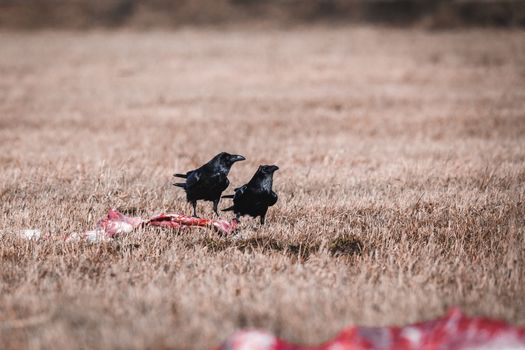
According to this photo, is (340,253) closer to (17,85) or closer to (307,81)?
(307,81)

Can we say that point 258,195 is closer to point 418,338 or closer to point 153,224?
point 153,224

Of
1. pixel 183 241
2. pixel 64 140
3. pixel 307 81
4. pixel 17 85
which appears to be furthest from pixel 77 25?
pixel 183 241

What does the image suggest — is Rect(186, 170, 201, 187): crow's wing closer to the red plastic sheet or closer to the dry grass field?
the dry grass field

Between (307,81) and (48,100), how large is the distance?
9.88 metres

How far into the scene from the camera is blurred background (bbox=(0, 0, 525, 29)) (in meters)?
50.0

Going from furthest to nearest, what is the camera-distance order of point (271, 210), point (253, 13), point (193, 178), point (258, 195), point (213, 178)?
1. point (253, 13)
2. point (271, 210)
3. point (193, 178)
4. point (213, 178)
5. point (258, 195)

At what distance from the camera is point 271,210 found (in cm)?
708

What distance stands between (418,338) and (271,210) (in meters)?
3.80

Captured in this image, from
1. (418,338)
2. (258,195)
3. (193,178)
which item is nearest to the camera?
(418,338)

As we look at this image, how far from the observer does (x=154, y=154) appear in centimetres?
1117

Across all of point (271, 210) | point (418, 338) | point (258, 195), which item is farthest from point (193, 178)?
point (418, 338)

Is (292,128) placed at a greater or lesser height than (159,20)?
lesser

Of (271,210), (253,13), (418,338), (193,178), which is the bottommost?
(271,210)

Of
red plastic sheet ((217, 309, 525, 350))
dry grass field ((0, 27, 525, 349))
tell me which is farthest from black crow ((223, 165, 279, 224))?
red plastic sheet ((217, 309, 525, 350))
